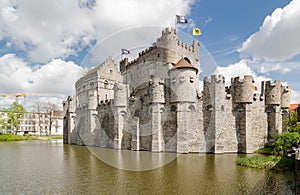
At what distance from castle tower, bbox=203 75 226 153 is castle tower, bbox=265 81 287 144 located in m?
5.85

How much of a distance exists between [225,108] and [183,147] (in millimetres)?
6474

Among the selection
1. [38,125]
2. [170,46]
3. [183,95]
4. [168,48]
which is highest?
[170,46]

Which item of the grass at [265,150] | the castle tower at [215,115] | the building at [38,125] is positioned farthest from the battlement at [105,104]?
the building at [38,125]

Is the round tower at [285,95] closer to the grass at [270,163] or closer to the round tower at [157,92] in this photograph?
the grass at [270,163]

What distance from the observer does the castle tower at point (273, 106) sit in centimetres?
2573

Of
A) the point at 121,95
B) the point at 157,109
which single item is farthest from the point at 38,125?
the point at 157,109

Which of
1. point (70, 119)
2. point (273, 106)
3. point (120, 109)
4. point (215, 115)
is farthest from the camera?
point (70, 119)

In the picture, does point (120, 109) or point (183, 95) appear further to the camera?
point (120, 109)

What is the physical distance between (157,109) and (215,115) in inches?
262

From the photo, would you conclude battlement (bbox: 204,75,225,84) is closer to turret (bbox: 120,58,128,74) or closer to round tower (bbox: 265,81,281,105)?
round tower (bbox: 265,81,281,105)

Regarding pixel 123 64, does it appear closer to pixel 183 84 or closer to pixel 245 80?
pixel 183 84

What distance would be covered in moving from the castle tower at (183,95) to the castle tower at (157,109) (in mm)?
1344

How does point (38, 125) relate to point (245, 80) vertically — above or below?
below

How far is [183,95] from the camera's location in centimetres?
2528
